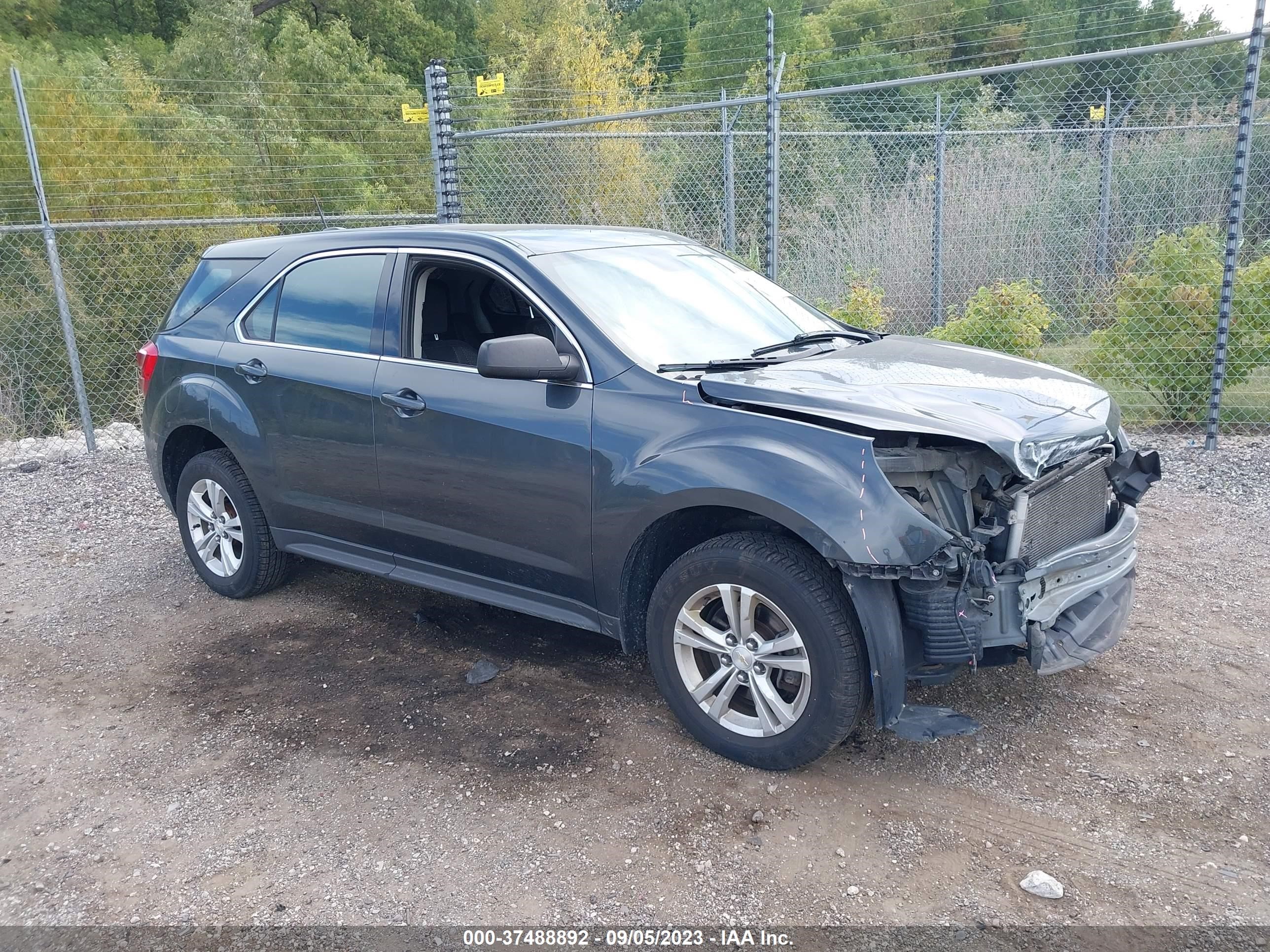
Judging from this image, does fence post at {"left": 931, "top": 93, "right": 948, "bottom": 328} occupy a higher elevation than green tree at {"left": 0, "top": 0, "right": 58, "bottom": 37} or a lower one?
lower

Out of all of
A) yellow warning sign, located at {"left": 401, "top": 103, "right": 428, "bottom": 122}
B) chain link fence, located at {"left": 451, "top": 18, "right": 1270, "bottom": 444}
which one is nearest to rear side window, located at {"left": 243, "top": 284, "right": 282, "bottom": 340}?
chain link fence, located at {"left": 451, "top": 18, "right": 1270, "bottom": 444}

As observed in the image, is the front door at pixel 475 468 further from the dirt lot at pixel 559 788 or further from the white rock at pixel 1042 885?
the white rock at pixel 1042 885

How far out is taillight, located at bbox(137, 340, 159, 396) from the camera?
533 cm

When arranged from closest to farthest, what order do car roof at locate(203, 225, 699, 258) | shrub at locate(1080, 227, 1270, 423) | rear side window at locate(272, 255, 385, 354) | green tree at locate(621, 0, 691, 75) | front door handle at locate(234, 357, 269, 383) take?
car roof at locate(203, 225, 699, 258) → rear side window at locate(272, 255, 385, 354) → front door handle at locate(234, 357, 269, 383) → shrub at locate(1080, 227, 1270, 423) → green tree at locate(621, 0, 691, 75)

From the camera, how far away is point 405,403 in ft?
13.9

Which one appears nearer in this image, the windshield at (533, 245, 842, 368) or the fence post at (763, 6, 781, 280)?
the windshield at (533, 245, 842, 368)

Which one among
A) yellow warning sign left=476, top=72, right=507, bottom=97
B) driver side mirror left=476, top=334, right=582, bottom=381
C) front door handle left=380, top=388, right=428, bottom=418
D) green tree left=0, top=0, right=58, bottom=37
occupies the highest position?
green tree left=0, top=0, right=58, bottom=37

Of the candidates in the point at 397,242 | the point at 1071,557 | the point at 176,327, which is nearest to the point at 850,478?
the point at 1071,557

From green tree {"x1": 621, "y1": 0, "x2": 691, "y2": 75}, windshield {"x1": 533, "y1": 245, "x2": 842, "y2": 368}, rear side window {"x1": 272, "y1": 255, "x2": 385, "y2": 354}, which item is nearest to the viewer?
windshield {"x1": 533, "y1": 245, "x2": 842, "y2": 368}

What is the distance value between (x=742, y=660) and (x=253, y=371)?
2.83m

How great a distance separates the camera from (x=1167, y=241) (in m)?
7.87

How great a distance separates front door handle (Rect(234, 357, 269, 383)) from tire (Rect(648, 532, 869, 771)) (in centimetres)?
236

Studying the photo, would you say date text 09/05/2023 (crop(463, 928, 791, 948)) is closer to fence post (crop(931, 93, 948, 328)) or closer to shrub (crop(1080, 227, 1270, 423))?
shrub (crop(1080, 227, 1270, 423))

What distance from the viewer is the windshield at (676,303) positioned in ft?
13.0
